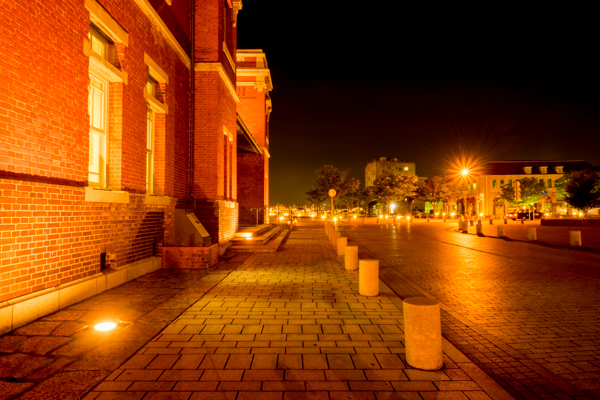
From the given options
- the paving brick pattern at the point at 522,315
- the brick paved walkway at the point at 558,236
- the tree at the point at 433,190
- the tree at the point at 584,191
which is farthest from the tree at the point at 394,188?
the paving brick pattern at the point at 522,315

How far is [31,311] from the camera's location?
16.1 feet

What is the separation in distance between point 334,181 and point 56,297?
2188 inches

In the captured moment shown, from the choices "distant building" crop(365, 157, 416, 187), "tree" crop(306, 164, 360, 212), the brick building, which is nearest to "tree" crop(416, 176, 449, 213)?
"tree" crop(306, 164, 360, 212)

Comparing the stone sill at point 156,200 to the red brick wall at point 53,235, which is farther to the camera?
the stone sill at point 156,200

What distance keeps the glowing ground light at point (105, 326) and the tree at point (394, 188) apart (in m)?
55.1

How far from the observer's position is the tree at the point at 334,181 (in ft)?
197

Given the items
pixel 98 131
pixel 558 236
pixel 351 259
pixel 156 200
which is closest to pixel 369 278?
pixel 351 259

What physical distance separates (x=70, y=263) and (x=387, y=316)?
199 inches

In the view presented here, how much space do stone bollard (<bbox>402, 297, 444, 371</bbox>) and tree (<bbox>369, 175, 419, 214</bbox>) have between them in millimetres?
55127

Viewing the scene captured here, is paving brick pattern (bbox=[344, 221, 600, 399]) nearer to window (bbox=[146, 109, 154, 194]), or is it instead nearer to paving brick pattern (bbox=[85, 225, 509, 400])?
paving brick pattern (bbox=[85, 225, 509, 400])

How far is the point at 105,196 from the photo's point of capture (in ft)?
22.4

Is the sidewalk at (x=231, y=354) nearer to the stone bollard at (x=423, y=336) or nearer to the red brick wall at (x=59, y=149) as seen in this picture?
the stone bollard at (x=423, y=336)

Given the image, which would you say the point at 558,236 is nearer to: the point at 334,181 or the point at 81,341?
the point at 81,341

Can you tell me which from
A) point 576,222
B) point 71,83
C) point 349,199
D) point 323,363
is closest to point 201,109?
point 71,83
